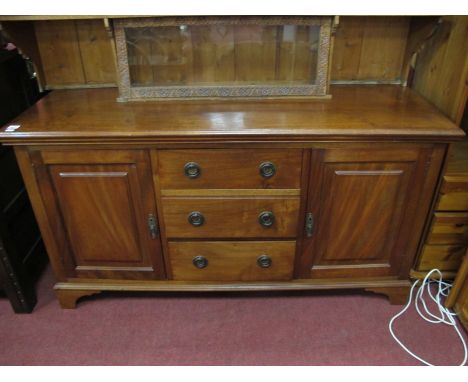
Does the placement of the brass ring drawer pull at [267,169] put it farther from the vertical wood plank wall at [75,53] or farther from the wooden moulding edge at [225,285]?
the vertical wood plank wall at [75,53]

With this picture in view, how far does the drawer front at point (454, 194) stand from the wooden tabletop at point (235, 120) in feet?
0.79

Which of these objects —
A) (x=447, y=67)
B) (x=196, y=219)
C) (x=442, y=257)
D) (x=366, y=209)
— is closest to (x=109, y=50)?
(x=196, y=219)

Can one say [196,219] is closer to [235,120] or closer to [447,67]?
[235,120]

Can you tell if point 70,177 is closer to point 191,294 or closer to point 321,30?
point 191,294

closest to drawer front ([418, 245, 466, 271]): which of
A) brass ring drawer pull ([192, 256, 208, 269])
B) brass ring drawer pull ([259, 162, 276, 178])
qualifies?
brass ring drawer pull ([259, 162, 276, 178])

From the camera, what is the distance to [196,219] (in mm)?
1319

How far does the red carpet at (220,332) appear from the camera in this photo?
4.47 feet

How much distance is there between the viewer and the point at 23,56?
1.49 metres

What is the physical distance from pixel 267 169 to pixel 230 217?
224 millimetres

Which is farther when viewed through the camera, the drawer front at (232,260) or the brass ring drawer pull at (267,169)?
the drawer front at (232,260)

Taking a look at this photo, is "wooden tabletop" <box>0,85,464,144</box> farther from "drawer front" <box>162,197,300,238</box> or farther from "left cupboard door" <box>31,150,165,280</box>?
"drawer front" <box>162,197,300,238</box>

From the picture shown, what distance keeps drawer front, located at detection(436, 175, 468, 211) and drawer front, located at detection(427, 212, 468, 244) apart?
31mm

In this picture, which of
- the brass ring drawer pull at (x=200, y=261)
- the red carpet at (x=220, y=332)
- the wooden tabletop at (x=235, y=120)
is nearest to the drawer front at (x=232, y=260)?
the brass ring drawer pull at (x=200, y=261)
